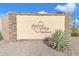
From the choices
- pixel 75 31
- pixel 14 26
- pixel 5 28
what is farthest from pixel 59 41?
pixel 5 28

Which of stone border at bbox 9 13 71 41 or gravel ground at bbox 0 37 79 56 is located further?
stone border at bbox 9 13 71 41

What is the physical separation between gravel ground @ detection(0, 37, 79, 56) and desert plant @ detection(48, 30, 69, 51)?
6.0 inches

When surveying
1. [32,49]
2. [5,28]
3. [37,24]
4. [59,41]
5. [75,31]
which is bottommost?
[32,49]

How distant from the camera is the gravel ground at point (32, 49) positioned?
929 cm

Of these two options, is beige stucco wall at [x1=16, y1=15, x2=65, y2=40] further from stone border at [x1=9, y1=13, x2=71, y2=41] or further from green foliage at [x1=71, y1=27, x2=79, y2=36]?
green foliage at [x1=71, y1=27, x2=79, y2=36]

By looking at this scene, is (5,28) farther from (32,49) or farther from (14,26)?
(32,49)

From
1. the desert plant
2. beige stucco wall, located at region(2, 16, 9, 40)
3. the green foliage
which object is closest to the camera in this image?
the desert plant

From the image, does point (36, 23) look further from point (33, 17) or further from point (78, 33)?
point (78, 33)

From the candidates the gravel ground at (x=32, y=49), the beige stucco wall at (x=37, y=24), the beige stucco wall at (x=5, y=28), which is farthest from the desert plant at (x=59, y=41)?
the beige stucco wall at (x=5, y=28)

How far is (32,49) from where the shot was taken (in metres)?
9.38

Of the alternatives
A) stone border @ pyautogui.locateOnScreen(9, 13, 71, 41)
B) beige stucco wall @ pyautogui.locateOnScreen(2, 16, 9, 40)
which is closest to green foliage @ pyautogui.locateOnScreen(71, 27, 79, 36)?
stone border @ pyautogui.locateOnScreen(9, 13, 71, 41)

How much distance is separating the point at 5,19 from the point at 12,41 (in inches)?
29.4

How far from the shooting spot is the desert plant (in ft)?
30.3

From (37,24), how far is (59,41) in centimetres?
90
